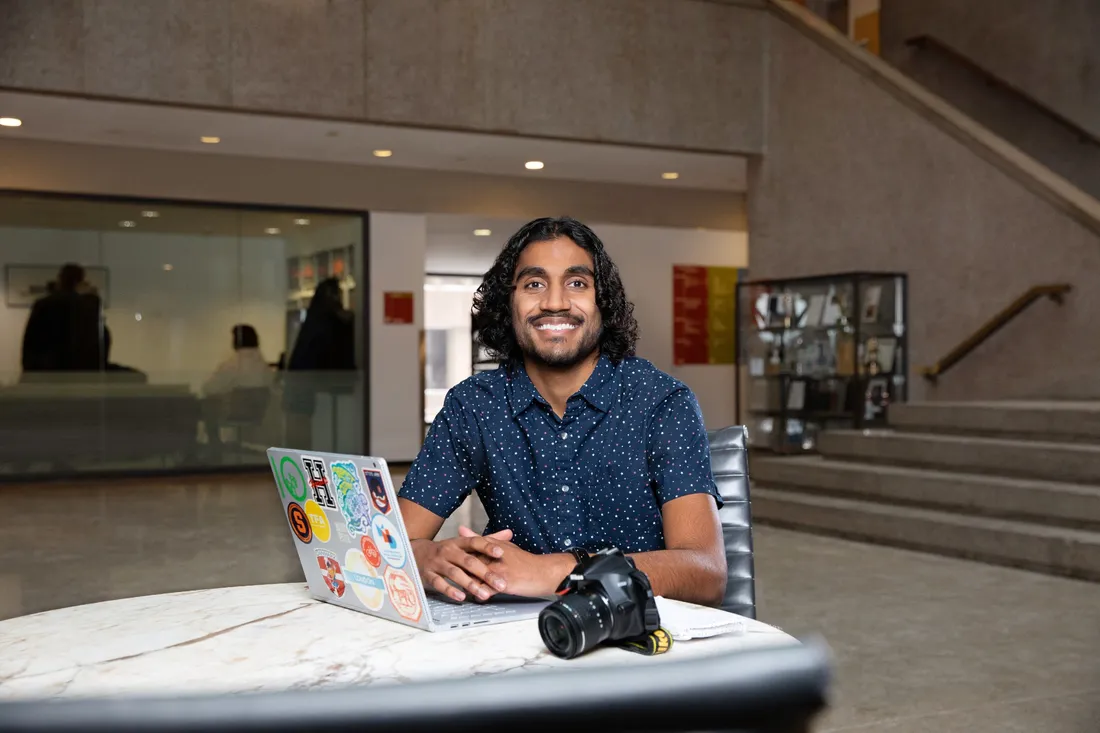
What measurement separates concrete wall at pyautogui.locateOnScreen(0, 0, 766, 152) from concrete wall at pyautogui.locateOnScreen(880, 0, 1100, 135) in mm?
1888

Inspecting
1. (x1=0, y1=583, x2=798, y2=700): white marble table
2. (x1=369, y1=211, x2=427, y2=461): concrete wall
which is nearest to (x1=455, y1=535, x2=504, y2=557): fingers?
(x1=0, y1=583, x2=798, y2=700): white marble table

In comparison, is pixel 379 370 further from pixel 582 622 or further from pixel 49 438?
pixel 582 622

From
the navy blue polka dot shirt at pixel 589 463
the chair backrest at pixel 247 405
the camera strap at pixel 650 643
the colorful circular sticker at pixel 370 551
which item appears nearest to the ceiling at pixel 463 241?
the chair backrest at pixel 247 405

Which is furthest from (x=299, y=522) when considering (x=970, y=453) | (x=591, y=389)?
(x=970, y=453)

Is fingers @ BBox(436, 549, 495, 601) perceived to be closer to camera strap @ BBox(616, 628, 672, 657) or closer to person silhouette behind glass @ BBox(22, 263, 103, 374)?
camera strap @ BBox(616, 628, 672, 657)

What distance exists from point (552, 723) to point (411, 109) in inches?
349

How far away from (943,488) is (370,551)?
5.83 metres

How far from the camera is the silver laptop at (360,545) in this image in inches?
57.7

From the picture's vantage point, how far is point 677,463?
2.07 m

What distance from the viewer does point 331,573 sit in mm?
1695

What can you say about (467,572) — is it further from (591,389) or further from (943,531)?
(943,531)

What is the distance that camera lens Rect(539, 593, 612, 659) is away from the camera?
4.14 feet

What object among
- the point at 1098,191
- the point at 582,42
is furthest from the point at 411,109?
the point at 1098,191

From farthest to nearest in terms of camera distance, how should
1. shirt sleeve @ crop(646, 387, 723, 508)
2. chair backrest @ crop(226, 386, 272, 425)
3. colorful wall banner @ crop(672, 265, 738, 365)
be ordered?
colorful wall banner @ crop(672, 265, 738, 365), chair backrest @ crop(226, 386, 272, 425), shirt sleeve @ crop(646, 387, 723, 508)
